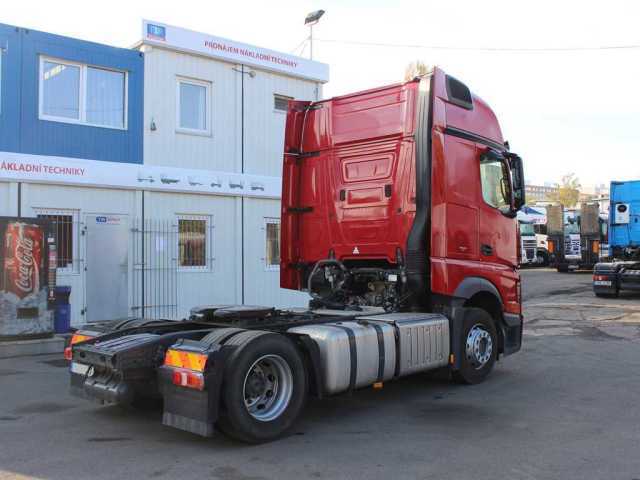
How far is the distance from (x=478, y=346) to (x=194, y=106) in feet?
30.0

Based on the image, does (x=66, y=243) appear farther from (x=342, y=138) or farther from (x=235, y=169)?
(x=342, y=138)

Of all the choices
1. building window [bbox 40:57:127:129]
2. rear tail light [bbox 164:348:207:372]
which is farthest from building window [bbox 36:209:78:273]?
rear tail light [bbox 164:348:207:372]

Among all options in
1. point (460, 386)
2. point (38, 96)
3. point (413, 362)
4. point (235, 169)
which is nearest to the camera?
point (413, 362)

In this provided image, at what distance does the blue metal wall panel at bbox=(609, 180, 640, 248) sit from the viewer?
1734 centimetres

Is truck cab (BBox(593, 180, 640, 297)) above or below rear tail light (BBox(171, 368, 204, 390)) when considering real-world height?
above

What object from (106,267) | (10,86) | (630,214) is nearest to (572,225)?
(630,214)

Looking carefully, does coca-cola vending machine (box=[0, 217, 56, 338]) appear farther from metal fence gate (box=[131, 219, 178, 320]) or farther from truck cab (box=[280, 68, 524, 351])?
truck cab (box=[280, 68, 524, 351])

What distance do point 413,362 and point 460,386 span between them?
117 cm

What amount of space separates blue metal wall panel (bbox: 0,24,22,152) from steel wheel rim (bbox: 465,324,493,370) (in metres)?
8.80

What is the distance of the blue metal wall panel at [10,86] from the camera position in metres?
11.1

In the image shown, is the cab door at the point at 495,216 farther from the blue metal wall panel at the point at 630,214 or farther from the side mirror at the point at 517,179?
the blue metal wall panel at the point at 630,214

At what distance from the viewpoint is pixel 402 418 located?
591 cm

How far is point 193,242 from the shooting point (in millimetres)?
13609

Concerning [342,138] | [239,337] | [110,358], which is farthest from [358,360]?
[342,138]
